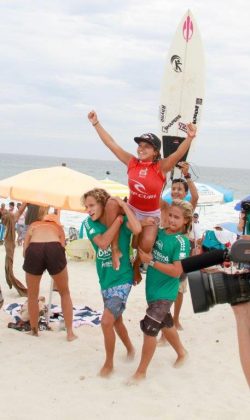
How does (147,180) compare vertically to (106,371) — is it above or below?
above

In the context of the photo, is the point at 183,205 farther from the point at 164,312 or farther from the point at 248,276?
the point at 248,276

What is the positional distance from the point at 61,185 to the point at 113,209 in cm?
132

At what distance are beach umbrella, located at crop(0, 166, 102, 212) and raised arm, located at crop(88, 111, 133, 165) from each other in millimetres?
754

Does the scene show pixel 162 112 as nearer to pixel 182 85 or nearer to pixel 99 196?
pixel 182 85

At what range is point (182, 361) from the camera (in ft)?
14.8

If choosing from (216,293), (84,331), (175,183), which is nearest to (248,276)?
(216,293)

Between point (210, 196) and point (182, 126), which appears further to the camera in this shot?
point (210, 196)

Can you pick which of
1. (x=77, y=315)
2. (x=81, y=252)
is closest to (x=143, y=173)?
(x=77, y=315)

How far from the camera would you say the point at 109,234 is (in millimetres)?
3932

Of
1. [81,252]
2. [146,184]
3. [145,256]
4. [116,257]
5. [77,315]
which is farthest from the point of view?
[81,252]

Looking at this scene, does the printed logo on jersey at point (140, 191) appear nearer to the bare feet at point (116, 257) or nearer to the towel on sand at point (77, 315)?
the bare feet at point (116, 257)

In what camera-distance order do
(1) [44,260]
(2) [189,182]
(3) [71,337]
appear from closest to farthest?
(1) [44,260]
(3) [71,337]
(2) [189,182]

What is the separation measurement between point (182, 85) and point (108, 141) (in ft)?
11.6

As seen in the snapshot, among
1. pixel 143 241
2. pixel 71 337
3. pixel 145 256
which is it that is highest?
pixel 143 241
